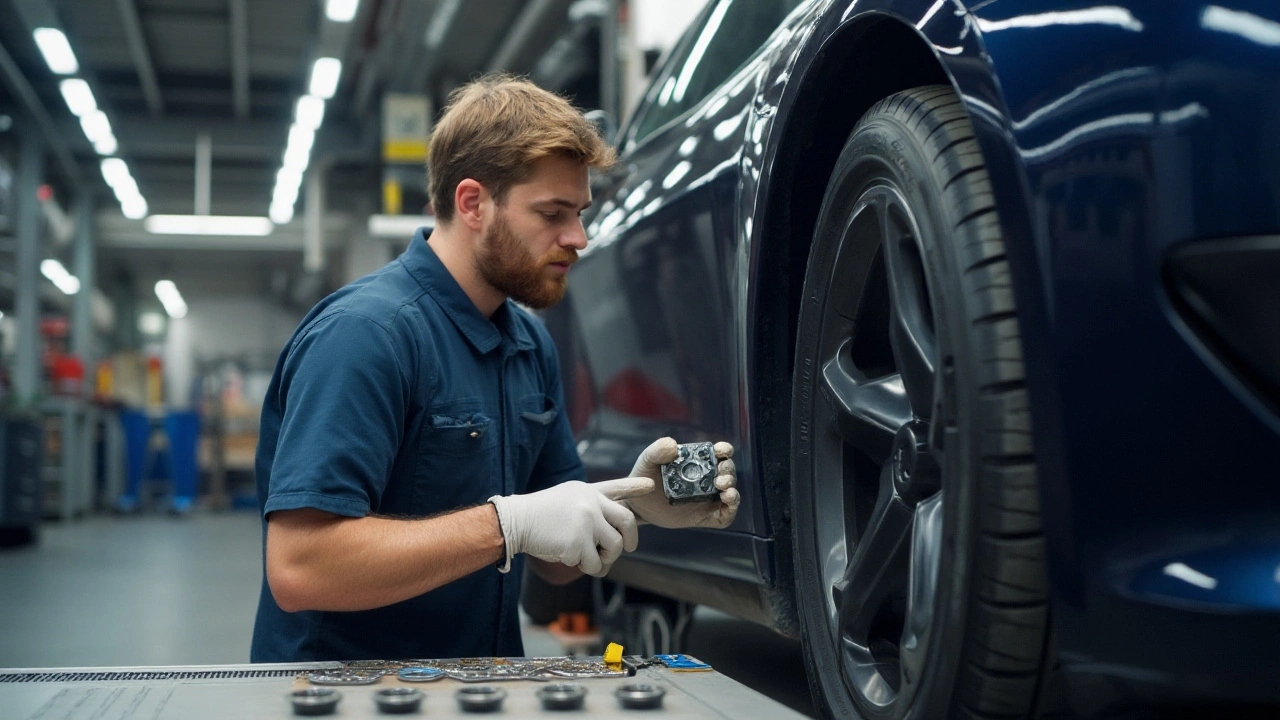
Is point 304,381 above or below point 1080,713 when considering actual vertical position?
above

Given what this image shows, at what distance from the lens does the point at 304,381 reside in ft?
5.13

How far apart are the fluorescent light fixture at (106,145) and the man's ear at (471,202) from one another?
12.4m

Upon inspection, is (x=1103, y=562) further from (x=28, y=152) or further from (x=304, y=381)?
(x=28, y=152)

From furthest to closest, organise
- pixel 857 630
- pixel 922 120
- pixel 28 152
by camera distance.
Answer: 1. pixel 28 152
2. pixel 857 630
3. pixel 922 120

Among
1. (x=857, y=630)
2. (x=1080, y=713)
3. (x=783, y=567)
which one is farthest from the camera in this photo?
(x=783, y=567)

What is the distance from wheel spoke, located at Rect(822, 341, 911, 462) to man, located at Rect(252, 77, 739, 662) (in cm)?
25

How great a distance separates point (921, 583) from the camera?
1.14 metres

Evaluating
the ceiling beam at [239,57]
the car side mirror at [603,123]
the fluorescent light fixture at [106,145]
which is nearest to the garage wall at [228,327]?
Result: the fluorescent light fixture at [106,145]

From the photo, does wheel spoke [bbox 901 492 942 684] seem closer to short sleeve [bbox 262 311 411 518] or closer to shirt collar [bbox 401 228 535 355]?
short sleeve [bbox 262 311 411 518]

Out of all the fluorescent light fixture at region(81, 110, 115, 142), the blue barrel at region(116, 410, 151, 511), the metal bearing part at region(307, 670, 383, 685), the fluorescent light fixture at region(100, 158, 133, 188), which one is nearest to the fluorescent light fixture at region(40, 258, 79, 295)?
the fluorescent light fixture at region(100, 158, 133, 188)

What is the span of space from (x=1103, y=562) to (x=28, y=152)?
13.0 m

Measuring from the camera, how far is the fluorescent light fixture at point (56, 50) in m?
9.07

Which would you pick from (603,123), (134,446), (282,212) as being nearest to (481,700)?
(603,123)

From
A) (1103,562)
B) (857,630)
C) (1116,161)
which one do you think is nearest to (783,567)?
(857,630)
